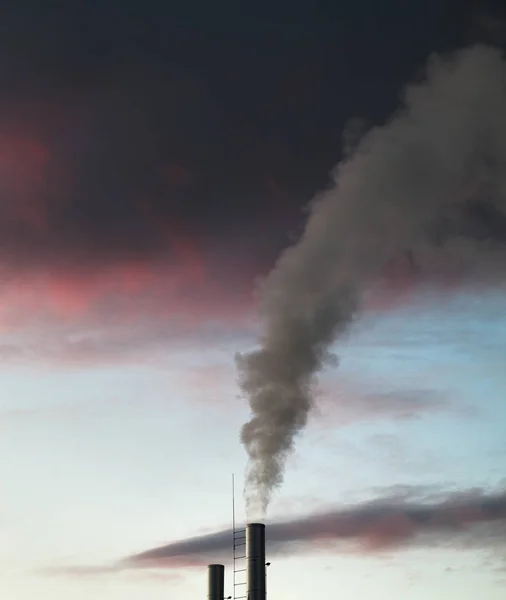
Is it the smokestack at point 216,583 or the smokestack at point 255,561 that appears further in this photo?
the smokestack at point 216,583

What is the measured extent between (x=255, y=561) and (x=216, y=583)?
420 centimetres

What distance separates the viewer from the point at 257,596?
41.7 metres

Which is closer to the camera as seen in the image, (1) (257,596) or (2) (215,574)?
(1) (257,596)

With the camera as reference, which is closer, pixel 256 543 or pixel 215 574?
pixel 256 543

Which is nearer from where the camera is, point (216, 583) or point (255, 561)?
point (255, 561)

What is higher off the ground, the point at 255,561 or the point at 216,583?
the point at 255,561

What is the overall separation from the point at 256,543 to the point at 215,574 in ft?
14.8

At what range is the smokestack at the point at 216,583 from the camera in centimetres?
4478

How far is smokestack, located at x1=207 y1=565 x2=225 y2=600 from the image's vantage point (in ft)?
147

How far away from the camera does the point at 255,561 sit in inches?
1649

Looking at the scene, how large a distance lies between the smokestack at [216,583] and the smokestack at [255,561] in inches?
132

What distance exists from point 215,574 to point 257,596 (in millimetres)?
4157

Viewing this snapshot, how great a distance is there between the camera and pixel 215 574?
148 feet

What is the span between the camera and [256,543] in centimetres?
4212
